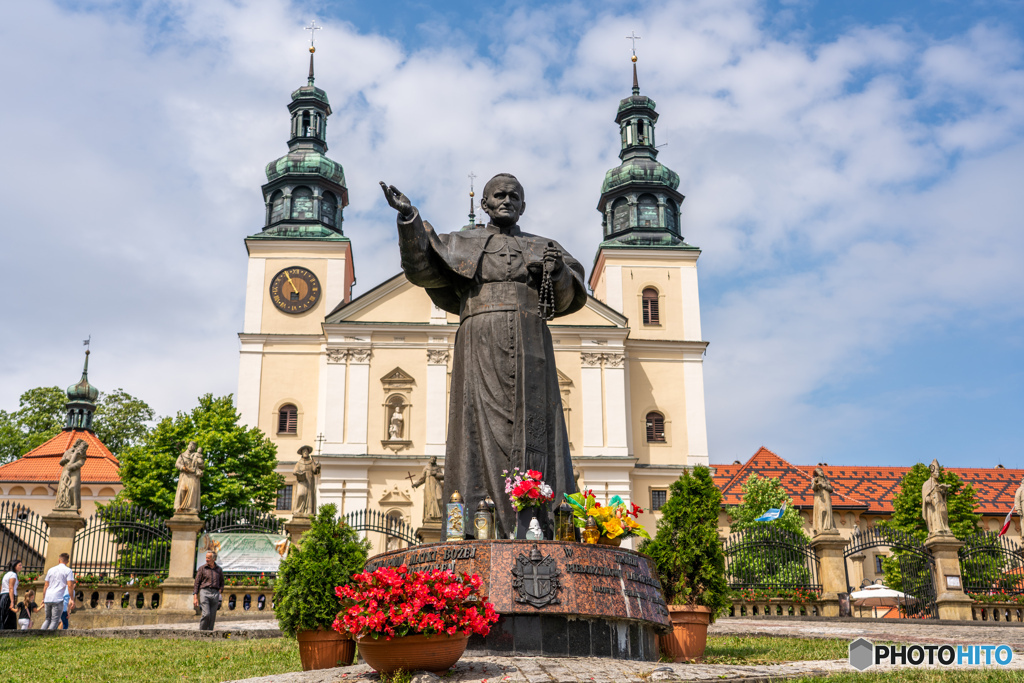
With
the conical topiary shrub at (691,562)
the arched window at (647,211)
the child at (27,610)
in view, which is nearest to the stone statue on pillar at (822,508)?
the conical topiary shrub at (691,562)

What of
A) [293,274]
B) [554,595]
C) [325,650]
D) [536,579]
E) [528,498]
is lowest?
[325,650]

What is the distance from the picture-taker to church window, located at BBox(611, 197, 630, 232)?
50.7 meters

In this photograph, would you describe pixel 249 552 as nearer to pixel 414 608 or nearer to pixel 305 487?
→ pixel 305 487

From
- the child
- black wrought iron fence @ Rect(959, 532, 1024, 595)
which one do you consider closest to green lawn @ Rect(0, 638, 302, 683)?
the child

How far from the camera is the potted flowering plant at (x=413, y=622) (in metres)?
5.94

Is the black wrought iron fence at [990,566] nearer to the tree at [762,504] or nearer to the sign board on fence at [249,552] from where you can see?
the sign board on fence at [249,552]

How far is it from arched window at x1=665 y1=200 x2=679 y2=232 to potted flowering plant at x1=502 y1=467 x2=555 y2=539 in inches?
1744

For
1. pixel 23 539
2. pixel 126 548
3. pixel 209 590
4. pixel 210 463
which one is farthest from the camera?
pixel 210 463

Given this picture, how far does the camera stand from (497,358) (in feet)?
27.2

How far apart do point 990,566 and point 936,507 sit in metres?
2.00

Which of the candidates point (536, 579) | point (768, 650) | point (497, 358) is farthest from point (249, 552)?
point (536, 579)

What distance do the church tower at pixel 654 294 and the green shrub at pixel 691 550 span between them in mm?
35832

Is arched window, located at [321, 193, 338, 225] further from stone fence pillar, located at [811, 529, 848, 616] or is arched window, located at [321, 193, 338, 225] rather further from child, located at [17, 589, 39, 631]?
stone fence pillar, located at [811, 529, 848, 616]

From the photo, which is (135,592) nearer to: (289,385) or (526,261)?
(526,261)
